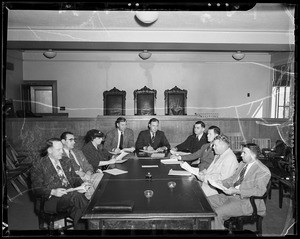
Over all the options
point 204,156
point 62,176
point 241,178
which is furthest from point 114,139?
point 241,178

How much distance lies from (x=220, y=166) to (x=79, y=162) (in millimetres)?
1992

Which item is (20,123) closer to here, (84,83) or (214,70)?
(84,83)

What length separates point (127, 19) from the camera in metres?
5.05

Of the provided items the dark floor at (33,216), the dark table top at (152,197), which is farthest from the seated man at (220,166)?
the dark floor at (33,216)

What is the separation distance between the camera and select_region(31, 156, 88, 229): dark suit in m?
3.05

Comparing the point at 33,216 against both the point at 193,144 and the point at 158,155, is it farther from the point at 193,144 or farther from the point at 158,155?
the point at 193,144

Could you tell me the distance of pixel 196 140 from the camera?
554 cm

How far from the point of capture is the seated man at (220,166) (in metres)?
A: 3.61

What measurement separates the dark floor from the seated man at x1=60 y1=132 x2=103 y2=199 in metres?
0.97

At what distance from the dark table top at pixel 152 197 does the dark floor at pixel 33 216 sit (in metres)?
1.36

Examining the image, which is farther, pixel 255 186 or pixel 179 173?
pixel 179 173

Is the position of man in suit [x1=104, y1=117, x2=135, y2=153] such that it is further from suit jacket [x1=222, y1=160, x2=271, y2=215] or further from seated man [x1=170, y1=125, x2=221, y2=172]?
suit jacket [x1=222, y1=160, x2=271, y2=215]

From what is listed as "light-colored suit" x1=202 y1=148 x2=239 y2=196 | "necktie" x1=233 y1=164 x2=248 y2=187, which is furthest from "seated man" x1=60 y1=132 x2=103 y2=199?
"necktie" x1=233 y1=164 x2=248 y2=187

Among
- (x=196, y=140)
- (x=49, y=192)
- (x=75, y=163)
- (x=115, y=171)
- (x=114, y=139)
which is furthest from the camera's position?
(x=114, y=139)
